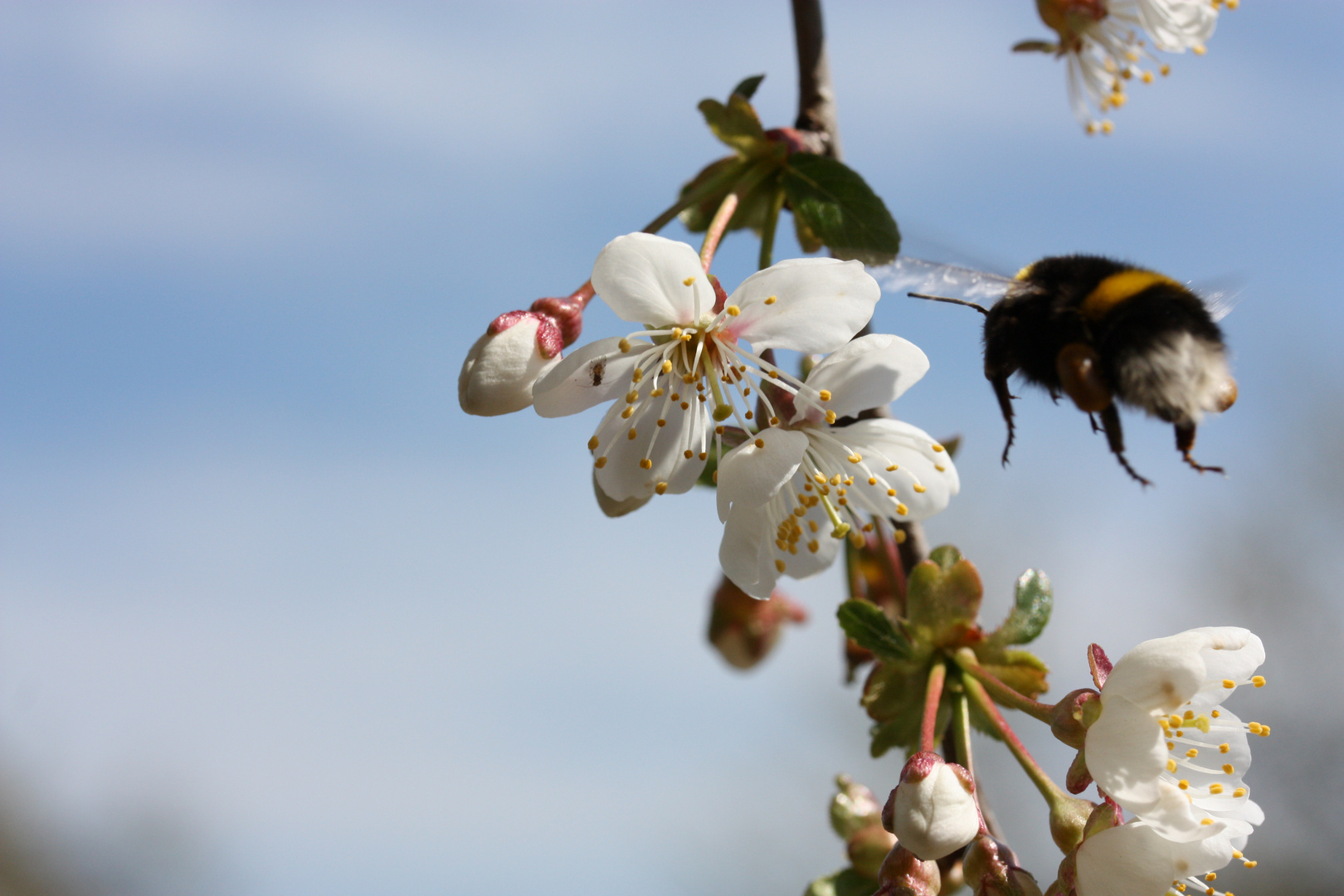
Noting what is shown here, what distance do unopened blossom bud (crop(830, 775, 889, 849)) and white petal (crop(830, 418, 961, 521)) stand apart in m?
0.80

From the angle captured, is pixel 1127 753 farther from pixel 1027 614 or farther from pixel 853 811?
pixel 853 811

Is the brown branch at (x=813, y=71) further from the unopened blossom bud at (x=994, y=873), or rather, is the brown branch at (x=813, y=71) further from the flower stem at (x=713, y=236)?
the unopened blossom bud at (x=994, y=873)

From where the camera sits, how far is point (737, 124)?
1.89 meters

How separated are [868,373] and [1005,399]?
0.93ft

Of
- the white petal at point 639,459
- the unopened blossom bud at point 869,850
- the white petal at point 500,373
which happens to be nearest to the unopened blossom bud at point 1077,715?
the white petal at point 639,459

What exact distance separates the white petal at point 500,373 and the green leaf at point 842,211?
62 cm

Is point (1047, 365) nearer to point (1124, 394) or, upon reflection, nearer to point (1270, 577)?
point (1124, 394)

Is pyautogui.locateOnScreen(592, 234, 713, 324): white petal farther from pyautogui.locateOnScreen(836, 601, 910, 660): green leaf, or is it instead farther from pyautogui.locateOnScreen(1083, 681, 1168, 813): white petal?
pyautogui.locateOnScreen(1083, 681, 1168, 813): white petal

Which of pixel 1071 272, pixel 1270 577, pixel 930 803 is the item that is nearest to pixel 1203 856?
pixel 930 803

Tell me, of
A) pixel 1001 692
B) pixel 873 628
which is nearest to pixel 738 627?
pixel 873 628

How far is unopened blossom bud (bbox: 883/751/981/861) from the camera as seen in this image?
120cm

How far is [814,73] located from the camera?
2078mm

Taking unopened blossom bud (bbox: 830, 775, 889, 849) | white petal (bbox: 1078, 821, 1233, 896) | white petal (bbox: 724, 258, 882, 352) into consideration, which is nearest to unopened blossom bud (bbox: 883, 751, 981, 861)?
white petal (bbox: 1078, 821, 1233, 896)

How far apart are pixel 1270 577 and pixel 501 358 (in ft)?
50.4
